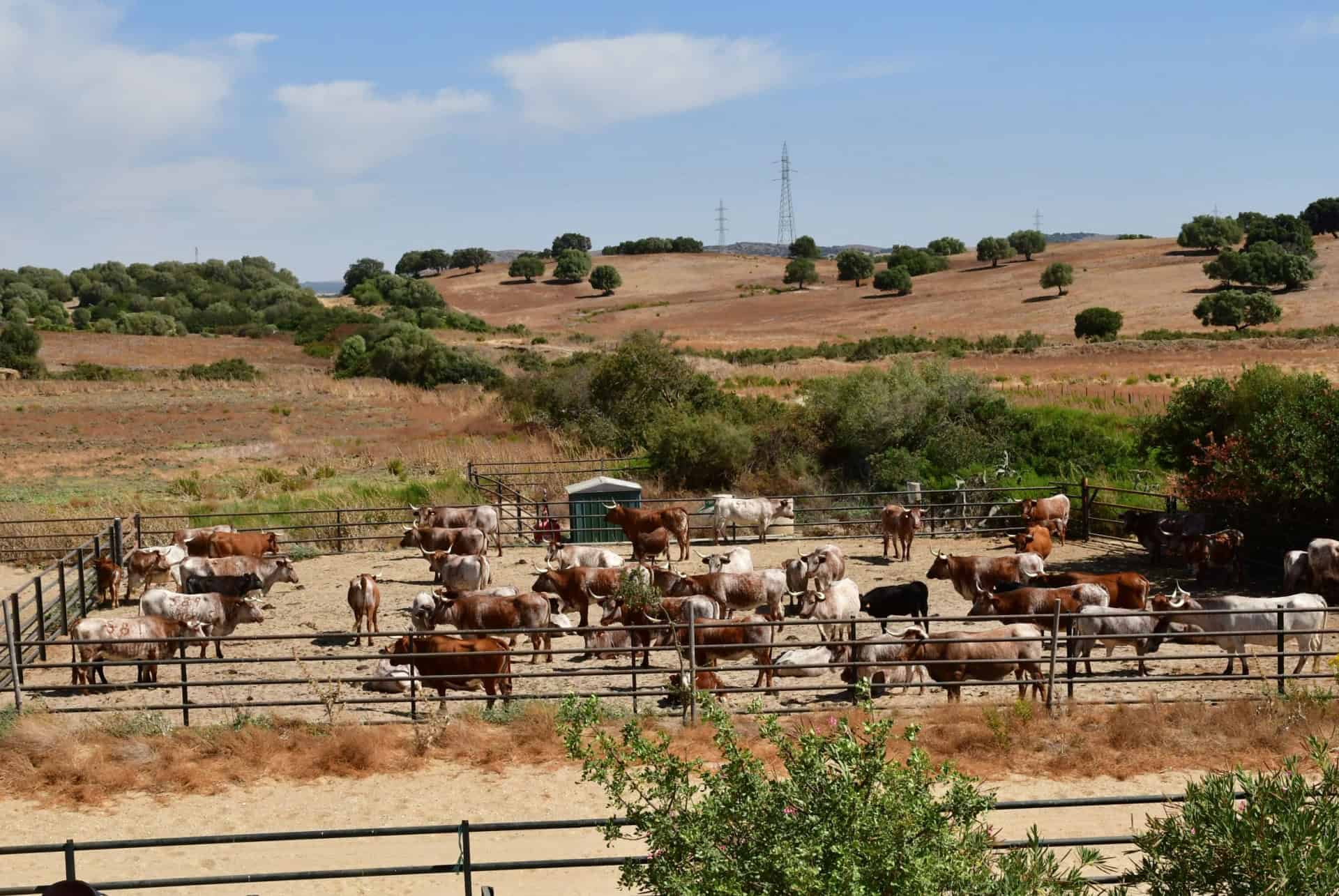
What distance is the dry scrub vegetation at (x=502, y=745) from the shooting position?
11414 mm

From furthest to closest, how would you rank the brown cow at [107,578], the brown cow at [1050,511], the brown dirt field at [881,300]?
the brown dirt field at [881,300] → the brown cow at [1050,511] → the brown cow at [107,578]

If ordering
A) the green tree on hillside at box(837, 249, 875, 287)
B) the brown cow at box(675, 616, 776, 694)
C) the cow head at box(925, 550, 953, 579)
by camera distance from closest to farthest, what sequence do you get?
the brown cow at box(675, 616, 776, 694)
the cow head at box(925, 550, 953, 579)
the green tree on hillside at box(837, 249, 875, 287)

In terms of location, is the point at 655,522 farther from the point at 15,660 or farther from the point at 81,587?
the point at 15,660

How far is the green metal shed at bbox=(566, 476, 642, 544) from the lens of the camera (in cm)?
2423

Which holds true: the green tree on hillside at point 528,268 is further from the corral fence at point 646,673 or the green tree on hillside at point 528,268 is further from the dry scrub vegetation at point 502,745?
the dry scrub vegetation at point 502,745

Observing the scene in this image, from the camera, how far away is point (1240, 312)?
6825 centimetres

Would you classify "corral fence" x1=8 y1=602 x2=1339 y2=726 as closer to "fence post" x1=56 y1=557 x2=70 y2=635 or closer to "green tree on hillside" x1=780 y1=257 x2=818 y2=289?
"fence post" x1=56 y1=557 x2=70 y2=635

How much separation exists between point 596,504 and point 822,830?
64.1 ft

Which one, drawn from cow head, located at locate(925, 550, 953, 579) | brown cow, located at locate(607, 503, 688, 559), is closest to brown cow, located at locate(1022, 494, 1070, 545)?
cow head, located at locate(925, 550, 953, 579)

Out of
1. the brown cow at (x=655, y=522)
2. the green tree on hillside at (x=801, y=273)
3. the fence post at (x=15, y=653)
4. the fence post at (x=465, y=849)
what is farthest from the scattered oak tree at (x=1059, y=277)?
the fence post at (x=465, y=849)

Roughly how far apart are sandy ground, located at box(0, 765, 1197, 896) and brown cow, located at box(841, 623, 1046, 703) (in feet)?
6.04

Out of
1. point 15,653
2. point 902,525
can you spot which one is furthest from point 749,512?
point 15,653

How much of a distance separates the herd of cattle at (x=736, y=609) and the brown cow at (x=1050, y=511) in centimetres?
177

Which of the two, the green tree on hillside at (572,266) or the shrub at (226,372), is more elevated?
the green tree on hillside at (572,266)
